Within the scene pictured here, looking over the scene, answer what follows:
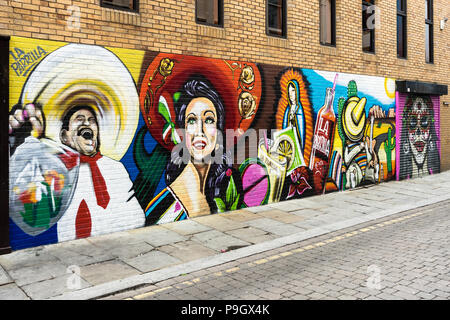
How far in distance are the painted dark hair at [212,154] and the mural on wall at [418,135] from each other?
26.7 feet

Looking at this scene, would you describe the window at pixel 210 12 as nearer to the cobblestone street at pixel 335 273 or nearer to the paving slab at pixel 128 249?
the paving slab at pixel 128 249

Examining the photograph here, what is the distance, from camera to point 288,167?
11.5 meters

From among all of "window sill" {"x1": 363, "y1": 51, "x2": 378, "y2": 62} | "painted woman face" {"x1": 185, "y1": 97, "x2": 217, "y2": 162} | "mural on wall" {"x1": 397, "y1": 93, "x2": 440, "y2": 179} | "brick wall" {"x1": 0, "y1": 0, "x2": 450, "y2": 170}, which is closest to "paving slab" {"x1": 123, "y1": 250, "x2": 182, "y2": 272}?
"painted woman face" {"x1": 185, "y1": 97, "x2": 217, "y2": 162}

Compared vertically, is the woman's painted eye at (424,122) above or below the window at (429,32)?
below

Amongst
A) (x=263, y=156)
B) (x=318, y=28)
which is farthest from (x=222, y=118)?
(x=318, y=28)

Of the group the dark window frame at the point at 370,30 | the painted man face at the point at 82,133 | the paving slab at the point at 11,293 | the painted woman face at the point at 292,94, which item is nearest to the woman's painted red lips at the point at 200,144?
the painted man face at the point at 82,133

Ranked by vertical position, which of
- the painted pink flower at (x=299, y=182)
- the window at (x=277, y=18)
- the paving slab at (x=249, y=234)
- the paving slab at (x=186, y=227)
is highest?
the window at (x=277, y=18)

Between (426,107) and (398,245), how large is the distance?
10941 mm

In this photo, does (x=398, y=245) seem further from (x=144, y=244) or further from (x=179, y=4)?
(x=179, y=4)

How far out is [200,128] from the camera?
9.57m

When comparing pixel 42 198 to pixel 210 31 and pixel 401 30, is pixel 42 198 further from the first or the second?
pixel 401 30

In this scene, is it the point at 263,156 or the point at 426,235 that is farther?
the point at 263,156

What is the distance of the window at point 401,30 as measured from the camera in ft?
49.8

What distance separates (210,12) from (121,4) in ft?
7.55
